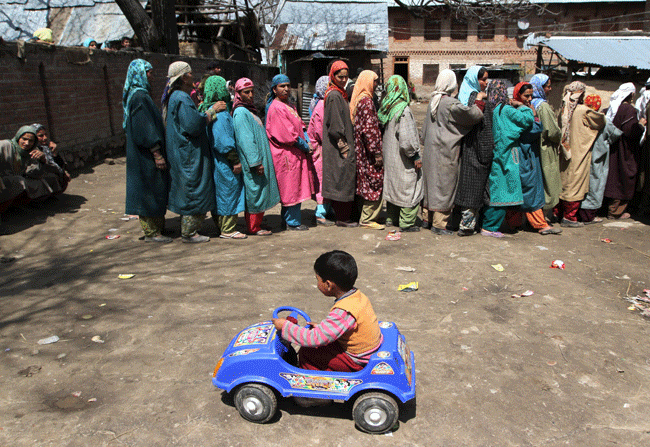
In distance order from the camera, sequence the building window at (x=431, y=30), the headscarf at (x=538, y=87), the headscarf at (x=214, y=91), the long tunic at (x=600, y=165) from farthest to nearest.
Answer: the building window at (x=431, y=30)
the long tunic at (x=600, y=165)
the headscarf at (x=538, y=87)
the headscarf at (x=214, y=91)

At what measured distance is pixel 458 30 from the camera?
32.9 m

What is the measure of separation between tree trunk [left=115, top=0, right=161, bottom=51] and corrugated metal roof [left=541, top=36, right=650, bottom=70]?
36.2ft

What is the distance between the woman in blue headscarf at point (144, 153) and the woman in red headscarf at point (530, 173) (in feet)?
12.2

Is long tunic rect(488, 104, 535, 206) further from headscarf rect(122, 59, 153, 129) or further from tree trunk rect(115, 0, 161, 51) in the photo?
tree trunk rect(115, 0, 161, 51)

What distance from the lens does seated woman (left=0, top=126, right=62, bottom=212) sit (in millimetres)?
5656

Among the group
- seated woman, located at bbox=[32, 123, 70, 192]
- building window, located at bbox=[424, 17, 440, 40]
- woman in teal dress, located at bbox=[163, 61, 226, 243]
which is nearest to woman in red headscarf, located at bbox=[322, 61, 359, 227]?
woman in teal dress, located at bbox=[163, 61, 226, 243]

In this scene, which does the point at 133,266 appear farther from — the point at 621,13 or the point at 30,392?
Answer: the point at 621,13

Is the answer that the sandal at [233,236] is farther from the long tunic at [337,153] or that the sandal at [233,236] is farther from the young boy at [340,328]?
the young boy at [340,328]

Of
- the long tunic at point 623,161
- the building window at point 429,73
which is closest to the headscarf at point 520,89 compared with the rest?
the long tunic at point 623,161

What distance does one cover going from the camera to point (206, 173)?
5250 millimetres

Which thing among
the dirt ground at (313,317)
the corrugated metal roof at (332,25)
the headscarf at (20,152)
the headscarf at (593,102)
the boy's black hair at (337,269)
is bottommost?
the dirt ground at (313,317)

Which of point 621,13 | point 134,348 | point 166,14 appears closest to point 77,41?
point 166,14

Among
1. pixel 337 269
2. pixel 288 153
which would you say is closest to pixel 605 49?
pixel 288 153

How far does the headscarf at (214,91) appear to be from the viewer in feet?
17.2
